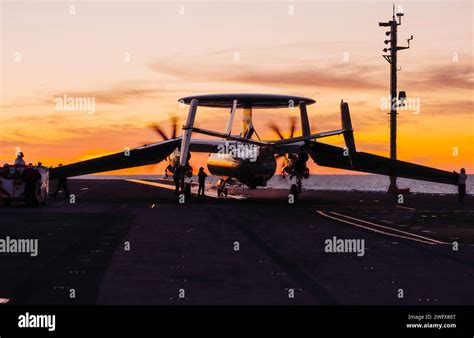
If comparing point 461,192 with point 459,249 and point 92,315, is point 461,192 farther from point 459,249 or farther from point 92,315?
point 92,315

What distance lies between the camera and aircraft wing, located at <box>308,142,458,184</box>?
48406 mm

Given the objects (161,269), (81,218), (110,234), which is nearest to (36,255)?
(161,269)

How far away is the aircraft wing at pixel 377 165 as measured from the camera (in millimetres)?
48406

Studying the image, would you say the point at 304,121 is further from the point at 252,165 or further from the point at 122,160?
the point at 122,160

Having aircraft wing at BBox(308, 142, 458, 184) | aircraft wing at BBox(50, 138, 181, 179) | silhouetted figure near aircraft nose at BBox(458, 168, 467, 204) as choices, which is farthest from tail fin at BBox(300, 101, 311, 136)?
silhouetted figure near aircraft nose at BBox(458, 168, 467, 204)

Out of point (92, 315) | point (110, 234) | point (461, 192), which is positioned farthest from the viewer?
point (461, 192)

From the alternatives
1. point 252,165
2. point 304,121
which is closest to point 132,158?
point 252,165

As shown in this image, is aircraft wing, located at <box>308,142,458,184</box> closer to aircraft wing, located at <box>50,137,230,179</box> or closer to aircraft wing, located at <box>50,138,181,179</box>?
aircraft wing, located at <box>50,137,230,179</box>

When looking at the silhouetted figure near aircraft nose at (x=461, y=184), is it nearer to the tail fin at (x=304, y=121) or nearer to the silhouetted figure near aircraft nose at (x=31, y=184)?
the tail fin at (x=304, y=121)

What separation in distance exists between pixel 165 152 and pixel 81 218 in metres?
20.4

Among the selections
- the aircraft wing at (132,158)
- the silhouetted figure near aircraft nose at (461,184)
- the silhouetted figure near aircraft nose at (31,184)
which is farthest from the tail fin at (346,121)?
the silhouetted figure near aircraft nose at (31,184)

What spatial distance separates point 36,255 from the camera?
56.7ft

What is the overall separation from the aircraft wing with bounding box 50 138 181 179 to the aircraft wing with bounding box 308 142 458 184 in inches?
370

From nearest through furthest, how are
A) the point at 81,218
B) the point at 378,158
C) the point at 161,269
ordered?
the point at 161,269
the point at 81,218
the point at 378,158
